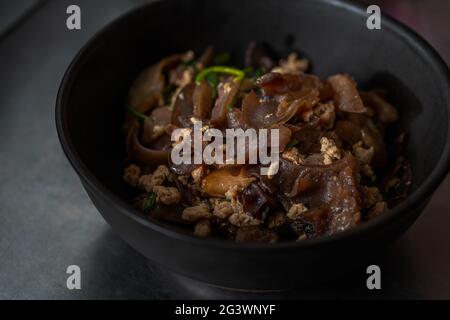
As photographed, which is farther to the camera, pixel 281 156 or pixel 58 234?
pixel 58 234

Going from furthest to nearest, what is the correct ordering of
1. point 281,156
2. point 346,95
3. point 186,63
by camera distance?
point 186,63 → point 346,95 → point 281,156

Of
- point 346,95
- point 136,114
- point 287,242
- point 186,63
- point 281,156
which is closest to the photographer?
point 287,242

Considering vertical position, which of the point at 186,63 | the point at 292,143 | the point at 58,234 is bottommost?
the point at 58,234

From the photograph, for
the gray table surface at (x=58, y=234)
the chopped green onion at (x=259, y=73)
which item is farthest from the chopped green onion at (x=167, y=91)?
the gray table surface at (x=58, y=234)

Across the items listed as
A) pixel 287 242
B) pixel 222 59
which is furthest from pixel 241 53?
pixel 287 242

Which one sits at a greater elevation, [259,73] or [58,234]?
[259,73]

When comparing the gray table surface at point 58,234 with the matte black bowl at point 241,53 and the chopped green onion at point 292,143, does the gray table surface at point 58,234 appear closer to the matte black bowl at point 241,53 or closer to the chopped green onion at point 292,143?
the matte black bowl at point 241,53

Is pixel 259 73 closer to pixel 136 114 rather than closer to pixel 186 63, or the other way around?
pixel 186 63

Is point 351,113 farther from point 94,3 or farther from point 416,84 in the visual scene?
point 94,3

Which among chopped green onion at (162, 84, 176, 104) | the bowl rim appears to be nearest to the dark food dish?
chopped green onion at (162, 84, 176, 104)
